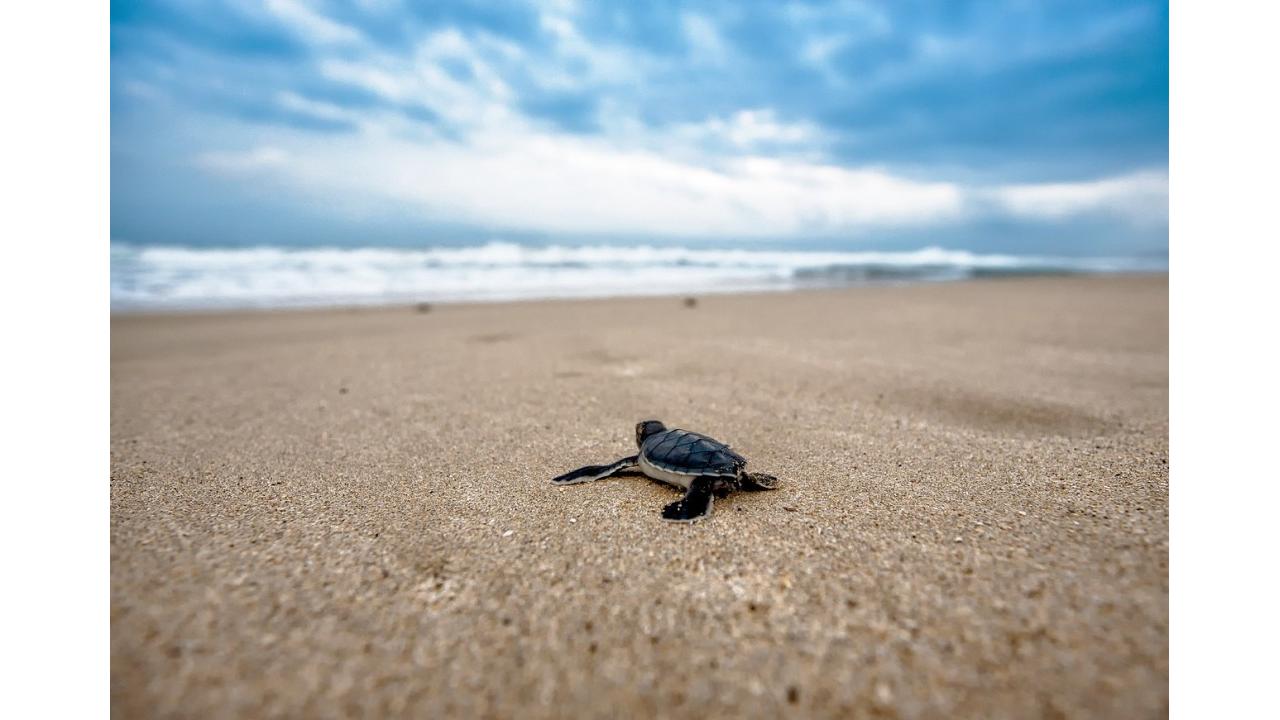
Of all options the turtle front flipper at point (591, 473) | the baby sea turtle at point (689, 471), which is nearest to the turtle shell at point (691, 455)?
the baby sea turtle at point (689, 471)

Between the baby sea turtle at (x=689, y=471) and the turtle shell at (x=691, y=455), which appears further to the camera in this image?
the turtle shell at (x=691, y=455)

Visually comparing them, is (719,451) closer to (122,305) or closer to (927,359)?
(927,359)

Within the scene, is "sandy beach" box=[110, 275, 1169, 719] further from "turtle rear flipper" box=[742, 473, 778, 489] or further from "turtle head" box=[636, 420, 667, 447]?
"turtle head" box=[636, 420, 667, 447]

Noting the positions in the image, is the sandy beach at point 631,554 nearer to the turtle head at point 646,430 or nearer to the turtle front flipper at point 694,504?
the turtle front flipper at point 694,504

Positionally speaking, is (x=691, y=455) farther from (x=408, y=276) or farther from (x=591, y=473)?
(x=408, y=276)

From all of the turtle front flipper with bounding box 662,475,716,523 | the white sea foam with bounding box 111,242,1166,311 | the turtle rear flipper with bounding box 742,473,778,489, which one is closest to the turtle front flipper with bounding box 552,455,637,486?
the turtle front flipper with bounding box 662,475,716,523

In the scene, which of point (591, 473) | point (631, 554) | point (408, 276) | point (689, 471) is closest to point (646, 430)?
point (591, 473)
